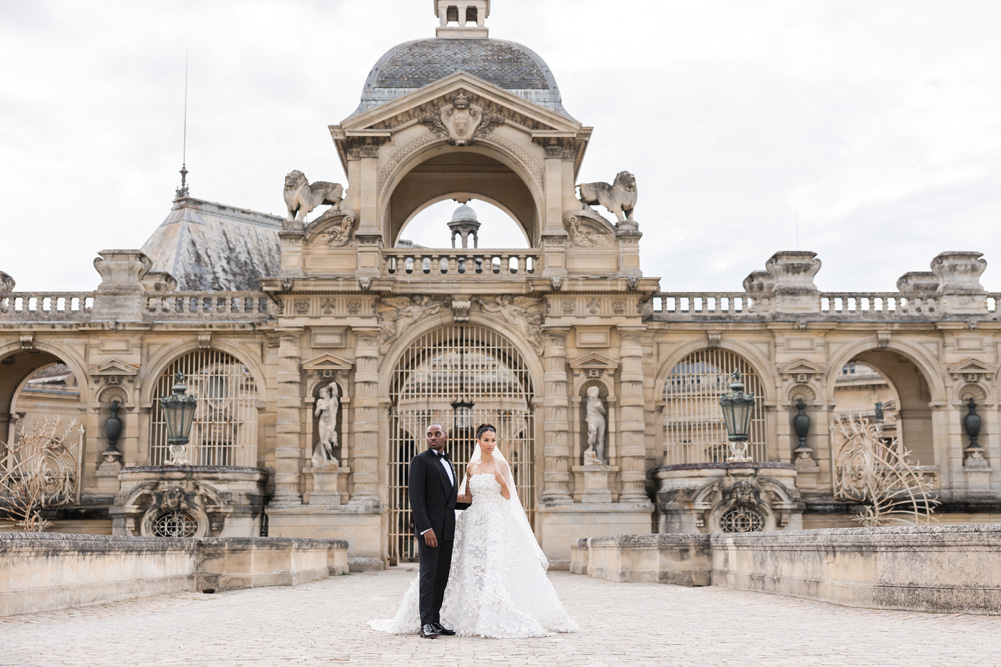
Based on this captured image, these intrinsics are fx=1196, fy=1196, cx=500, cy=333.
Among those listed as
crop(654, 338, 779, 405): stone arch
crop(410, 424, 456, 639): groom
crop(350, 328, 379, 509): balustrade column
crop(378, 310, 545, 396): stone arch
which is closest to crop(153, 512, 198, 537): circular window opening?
crop(350, 328, 379, 509): balustrade column

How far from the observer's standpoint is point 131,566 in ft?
45.8

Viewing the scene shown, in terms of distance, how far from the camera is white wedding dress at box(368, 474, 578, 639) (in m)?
10.1

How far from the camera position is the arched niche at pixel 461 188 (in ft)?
102

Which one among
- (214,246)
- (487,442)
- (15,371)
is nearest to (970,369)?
(487,442)

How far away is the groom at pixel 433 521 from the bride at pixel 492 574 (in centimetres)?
24

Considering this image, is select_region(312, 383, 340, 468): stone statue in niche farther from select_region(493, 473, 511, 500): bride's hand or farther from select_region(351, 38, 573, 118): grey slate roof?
select_region(493, 473, 511, 500): bride's hand

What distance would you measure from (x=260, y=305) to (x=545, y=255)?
7.13m

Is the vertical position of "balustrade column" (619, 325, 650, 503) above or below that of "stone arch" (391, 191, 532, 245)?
below

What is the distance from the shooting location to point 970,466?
28062 millimetres

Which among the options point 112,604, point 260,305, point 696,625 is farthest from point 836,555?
point 260,305

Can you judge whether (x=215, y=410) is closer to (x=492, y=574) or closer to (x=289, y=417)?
(x=289, y=417)

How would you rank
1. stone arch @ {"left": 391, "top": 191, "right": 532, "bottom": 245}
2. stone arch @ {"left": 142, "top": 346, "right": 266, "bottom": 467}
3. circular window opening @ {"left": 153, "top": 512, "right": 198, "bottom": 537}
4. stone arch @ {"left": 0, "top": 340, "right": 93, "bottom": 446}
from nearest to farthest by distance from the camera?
circular window opening @ {"left": 153, "top": 512, "right": 198, "bottom": 537} → stone arch @ {"left": 142, "top": 346, "right": 266, "bottom": 467} → stone arch @ {"left": 0, "top": 340, "right": 93, "bottom": 446} → stone arch @ {"left": 391, "top": 191, "right": 532, "bottom": 245}

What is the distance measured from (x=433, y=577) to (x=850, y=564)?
4.43 metres

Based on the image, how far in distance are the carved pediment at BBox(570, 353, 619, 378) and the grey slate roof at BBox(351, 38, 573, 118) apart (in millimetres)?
5981
